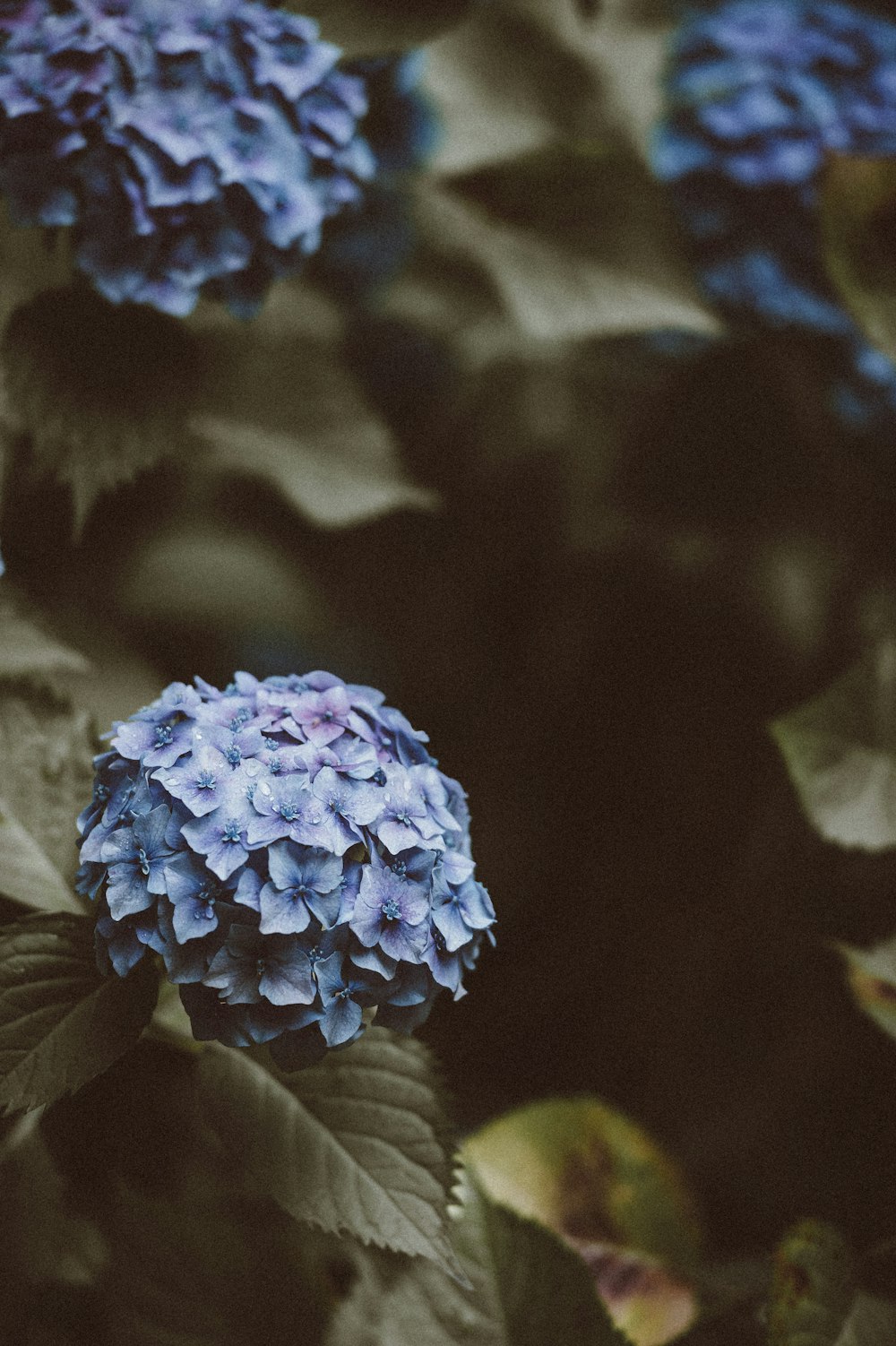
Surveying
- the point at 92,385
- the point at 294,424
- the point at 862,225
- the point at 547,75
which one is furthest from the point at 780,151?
the point at 92,385

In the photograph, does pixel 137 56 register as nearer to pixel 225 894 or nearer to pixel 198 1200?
pixel 225 894

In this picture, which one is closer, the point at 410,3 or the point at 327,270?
the point at 410,3

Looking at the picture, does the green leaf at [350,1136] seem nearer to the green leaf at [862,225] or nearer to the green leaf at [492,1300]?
the green leaf at [492,1300]

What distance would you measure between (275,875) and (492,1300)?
0.48 meters

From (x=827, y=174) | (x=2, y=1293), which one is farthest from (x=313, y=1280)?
(x=827, y=174)

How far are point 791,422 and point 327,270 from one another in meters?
0.60

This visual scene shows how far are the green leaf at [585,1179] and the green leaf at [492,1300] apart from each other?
0.13 m

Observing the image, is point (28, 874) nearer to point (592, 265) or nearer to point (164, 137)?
point (164, 137)

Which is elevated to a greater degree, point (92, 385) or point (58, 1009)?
point (92, 385)

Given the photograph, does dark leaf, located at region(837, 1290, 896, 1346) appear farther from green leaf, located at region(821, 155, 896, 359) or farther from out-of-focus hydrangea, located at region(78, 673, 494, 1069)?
green leaf, located at region(821, 155, 896, 359)

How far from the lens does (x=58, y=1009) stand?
67cm

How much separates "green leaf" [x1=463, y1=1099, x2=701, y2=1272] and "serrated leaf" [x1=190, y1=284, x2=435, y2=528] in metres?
0.61

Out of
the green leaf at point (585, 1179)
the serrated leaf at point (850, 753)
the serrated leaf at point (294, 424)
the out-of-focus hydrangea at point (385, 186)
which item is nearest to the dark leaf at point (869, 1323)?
→ the green leaf at point (585, 1179)

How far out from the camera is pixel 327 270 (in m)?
1.33
